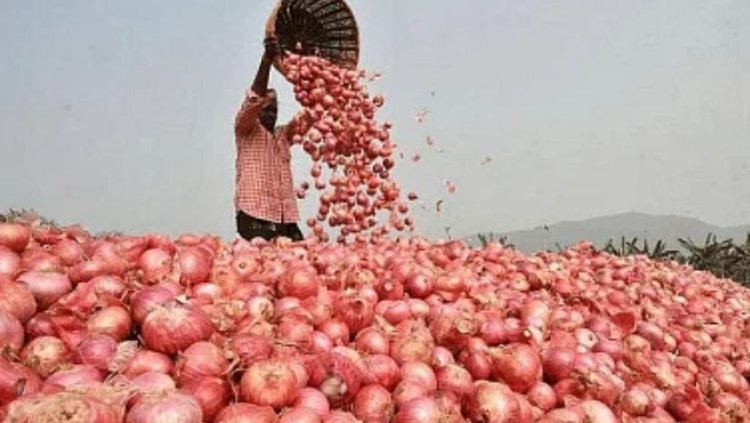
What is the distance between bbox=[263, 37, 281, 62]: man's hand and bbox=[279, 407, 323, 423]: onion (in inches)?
189

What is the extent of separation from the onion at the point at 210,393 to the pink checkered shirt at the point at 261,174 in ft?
15.8

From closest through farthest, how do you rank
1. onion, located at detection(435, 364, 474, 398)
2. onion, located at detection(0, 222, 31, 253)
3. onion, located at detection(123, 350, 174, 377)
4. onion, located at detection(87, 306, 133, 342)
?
onion, located at detection(123, 350, 174, 377), onion, located at detection(87, 306, 133, 342), onion, located at detection(435, 364, 474, 398), onion, located at detection(0, 222, 31, 253)

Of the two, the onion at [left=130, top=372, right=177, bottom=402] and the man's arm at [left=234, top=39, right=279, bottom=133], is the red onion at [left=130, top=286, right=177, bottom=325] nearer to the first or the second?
the onion at [left=130, top=372, right=177, bottom=402]

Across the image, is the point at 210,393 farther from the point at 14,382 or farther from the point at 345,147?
the point at 345,147

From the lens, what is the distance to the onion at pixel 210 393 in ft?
6.26

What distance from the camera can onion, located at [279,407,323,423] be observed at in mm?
1871

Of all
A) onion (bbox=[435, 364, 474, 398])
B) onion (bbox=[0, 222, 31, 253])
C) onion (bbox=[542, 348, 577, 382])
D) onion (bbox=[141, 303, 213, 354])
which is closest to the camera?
onion (bbox=[141, 303, 213, 354])

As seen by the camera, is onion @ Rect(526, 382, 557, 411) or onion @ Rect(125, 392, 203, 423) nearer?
onion @ Rect(125, 392, 203, 423)

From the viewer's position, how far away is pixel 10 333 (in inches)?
81.3

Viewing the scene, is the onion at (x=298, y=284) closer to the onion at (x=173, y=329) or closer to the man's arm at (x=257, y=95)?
the onion at (x=173, y=329)

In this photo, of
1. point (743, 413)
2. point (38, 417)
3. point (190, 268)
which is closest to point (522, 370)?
point (743, 413)

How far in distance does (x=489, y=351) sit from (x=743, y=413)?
117 centimetres

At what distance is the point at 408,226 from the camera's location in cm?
647

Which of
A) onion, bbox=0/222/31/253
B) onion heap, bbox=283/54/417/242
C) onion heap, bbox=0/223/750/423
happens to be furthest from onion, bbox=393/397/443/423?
onion heap, bbox=283/54/417/242
